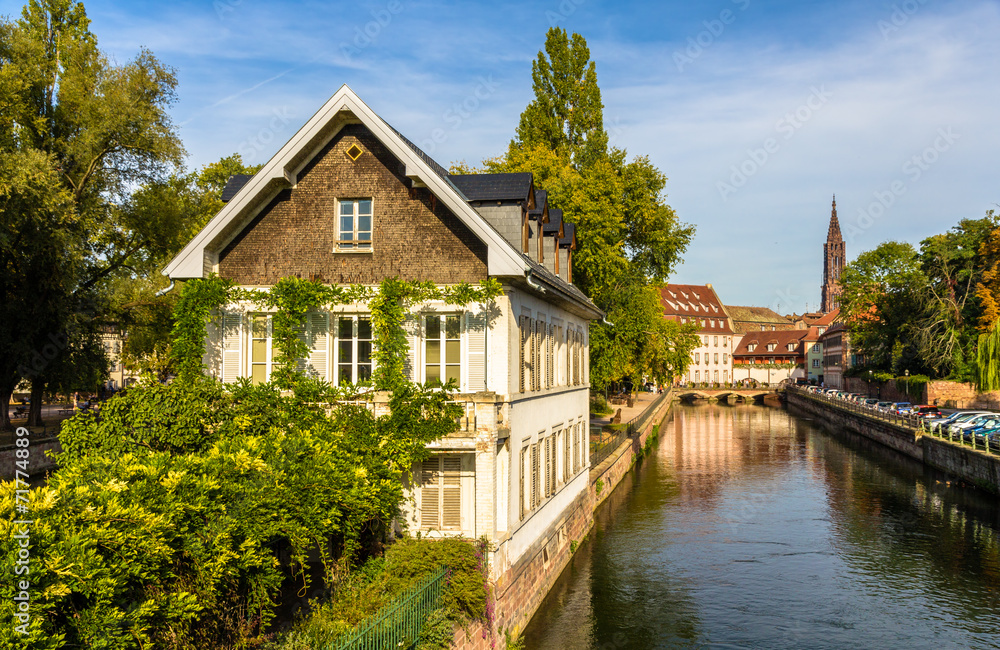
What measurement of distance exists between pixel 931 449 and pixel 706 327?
116 meters

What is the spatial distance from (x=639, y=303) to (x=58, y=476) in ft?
119

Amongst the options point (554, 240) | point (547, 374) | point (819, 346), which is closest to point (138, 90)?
point (554, 240)

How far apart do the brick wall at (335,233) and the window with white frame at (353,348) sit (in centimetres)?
95

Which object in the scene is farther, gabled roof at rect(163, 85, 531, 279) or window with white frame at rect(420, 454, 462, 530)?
window with white frame at rect(420, 454, 462, 530)

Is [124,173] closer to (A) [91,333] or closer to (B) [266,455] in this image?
(A) [91,333]

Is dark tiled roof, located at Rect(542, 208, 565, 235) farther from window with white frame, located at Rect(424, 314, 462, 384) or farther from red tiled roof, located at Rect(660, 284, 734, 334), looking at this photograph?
red tiled roof, located at Rect(660, 284, 734, 334)

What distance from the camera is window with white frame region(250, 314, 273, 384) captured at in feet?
58.5

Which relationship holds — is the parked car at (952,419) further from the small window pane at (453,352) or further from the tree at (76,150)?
the tree at (76,150)

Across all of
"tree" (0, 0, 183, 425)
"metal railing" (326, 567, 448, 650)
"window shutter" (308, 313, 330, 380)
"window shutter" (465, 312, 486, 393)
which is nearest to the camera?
"metal railing" (326, 567, 448, 650)

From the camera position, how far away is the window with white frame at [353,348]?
17531 mm

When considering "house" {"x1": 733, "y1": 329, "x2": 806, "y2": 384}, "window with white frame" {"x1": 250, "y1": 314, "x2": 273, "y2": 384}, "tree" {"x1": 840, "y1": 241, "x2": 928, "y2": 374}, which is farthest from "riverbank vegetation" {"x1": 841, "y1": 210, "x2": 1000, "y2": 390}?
"house" {"x1": 733, "y1": 329, "x2": 806, "y2": 384}

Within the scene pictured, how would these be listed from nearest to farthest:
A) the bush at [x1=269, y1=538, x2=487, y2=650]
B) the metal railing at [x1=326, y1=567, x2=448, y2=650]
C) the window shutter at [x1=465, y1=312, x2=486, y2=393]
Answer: the metal railing at [x1=326, y1=567, x2=448, y2=650] < the bush at [x1=269, y1=538, x2=487, y2=650] < the window shutter at [x1=465, y1=312, x2=486, y2=393]

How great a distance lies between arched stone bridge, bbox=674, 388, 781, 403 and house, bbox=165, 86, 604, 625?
380ft

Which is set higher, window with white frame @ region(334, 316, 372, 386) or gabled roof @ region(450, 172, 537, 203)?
gabled roof @ region(450, 172, 537, 203)
